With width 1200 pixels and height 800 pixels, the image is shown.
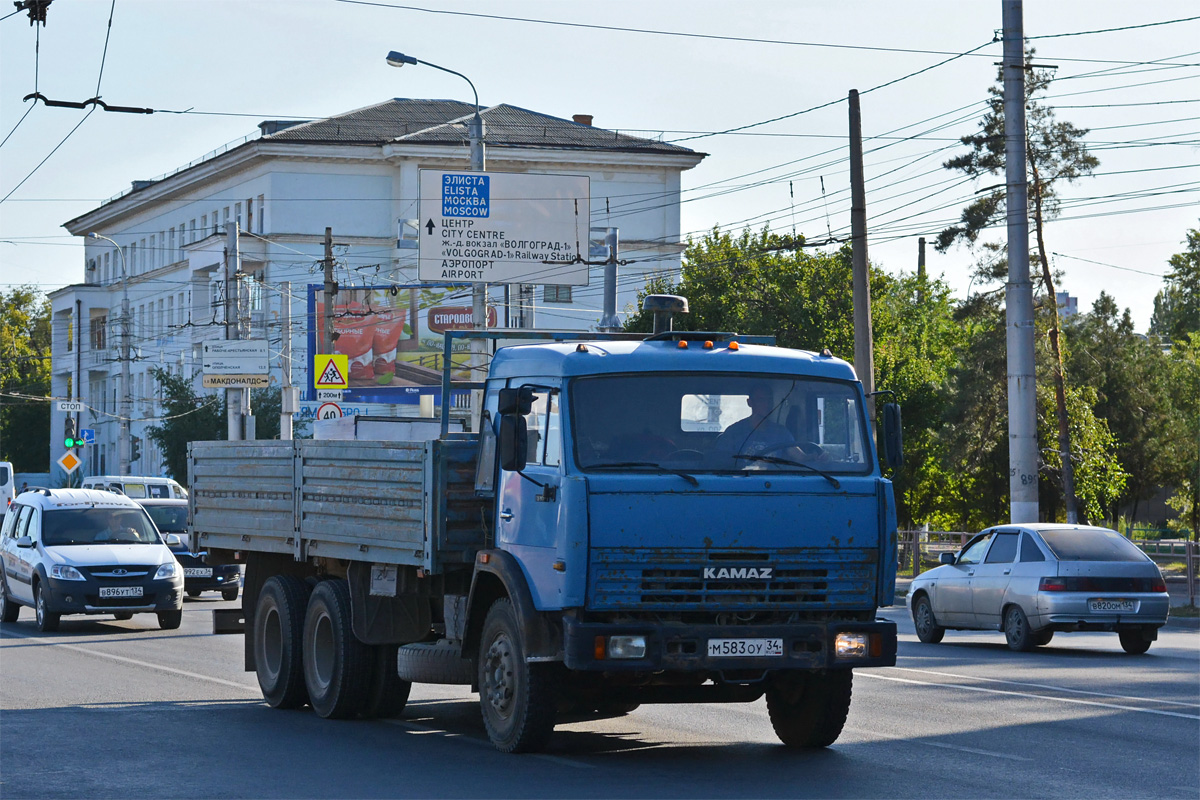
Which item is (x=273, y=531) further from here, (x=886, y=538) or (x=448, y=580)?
(x=886, y=538)

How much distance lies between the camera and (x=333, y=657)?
516 inches

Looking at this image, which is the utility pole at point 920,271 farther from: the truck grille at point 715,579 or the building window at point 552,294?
the truck grille at point 715,579

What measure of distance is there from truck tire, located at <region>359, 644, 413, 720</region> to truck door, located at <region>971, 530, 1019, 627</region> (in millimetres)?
9348

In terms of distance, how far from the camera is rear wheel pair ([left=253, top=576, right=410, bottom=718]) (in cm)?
1291

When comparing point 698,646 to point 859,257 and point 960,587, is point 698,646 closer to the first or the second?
point 960,587

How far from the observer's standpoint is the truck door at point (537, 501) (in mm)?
10383

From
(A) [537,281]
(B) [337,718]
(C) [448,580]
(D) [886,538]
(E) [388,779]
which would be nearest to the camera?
(E) [388,779]

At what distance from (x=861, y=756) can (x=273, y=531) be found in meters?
5.40

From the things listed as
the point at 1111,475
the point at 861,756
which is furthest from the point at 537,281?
the point at 861,756

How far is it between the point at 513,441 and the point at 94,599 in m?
13.4

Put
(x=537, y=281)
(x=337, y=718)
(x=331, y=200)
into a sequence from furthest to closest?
(x=331, y=200) → (x=537, y=281) → (x=337, y=718)

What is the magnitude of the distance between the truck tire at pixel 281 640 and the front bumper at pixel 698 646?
422cm

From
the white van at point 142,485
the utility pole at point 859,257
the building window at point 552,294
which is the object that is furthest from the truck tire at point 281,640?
the building window at point 552,294

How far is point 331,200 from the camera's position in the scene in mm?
75125
